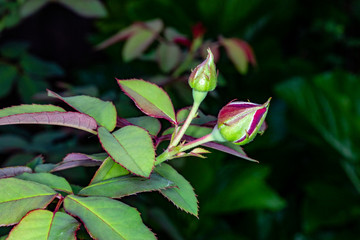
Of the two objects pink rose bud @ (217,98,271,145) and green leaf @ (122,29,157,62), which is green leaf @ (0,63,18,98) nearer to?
green leaf @ (122,29,157,62)

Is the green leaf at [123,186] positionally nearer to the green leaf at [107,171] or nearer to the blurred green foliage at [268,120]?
the green leaf at [107,171]

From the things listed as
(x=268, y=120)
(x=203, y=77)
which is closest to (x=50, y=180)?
(x=203, y=77)

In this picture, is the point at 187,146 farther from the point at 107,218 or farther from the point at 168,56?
the point at 168,56

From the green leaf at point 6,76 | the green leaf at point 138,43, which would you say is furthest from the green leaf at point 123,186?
the green leaf at point 6,76

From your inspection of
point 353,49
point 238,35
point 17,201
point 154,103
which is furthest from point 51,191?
point 353,49

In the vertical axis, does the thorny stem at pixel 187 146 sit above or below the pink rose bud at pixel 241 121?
below

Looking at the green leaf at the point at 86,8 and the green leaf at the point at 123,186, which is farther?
the green leaf at the point at 86,8
